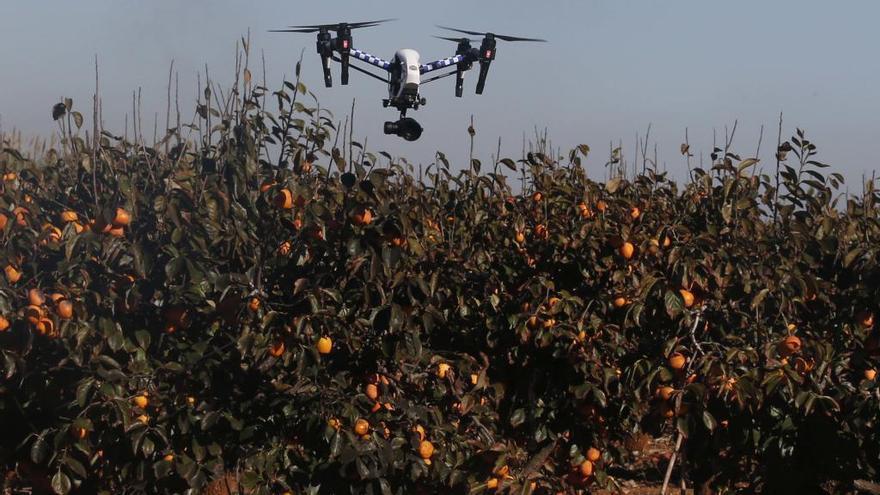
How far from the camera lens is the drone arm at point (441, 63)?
8.79 meters

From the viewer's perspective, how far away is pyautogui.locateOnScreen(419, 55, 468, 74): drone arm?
8789 millimetres

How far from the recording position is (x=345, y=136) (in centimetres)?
432

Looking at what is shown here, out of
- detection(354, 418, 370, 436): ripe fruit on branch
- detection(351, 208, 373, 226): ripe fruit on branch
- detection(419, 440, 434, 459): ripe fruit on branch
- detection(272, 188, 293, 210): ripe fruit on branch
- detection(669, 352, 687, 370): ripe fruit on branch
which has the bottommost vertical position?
detection(419, 440, 434, 459): ripe fruit on branch

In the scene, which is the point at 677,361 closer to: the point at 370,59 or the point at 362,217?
the point at 362,217

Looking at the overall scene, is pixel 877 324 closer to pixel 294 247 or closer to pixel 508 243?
pixel 508 243

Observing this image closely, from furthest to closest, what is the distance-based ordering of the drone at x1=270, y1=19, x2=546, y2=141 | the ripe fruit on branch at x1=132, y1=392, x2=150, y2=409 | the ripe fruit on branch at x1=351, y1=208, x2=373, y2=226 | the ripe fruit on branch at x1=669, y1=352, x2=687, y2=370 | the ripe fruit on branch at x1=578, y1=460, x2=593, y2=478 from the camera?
the drone at x1=270, y1=19, x2=546, y2=141
the ripe fruit on branch at x1=578, y1=460, x2=593, y2=478
the ripe fruit on branch at x1=669, y1=352, x2=687, y2=370
the ripe fruit on branch at x1=351, y1=208, x2=373, y2=226
the ripe fruit on branch at x1=132, y1=392, x2=150, y2=409

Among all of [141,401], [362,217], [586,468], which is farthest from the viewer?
[586,468]

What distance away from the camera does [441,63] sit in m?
9.29

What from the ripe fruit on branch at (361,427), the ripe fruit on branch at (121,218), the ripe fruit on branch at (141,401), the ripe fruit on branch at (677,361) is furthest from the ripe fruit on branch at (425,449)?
the ripe fruit on branch at (121,218)

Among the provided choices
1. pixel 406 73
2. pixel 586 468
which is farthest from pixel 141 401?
pixel 406 73

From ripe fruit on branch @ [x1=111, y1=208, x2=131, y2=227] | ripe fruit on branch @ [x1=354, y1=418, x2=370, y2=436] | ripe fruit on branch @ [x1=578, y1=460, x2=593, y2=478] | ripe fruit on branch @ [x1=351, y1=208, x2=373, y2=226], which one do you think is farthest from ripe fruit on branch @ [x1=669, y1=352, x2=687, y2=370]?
ripe fruit on branch @ [x1=111, y1=208, x2=131, y2=227]

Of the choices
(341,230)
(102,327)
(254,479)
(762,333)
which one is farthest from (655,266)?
(102,327)

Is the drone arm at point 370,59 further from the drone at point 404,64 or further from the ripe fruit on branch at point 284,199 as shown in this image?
the ripe fruit on branch at point 284,199

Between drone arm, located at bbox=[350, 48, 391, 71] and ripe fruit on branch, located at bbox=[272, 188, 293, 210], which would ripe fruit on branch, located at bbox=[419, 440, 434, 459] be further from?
drone arm, located at bbox=[350, 48, 391, 71]
